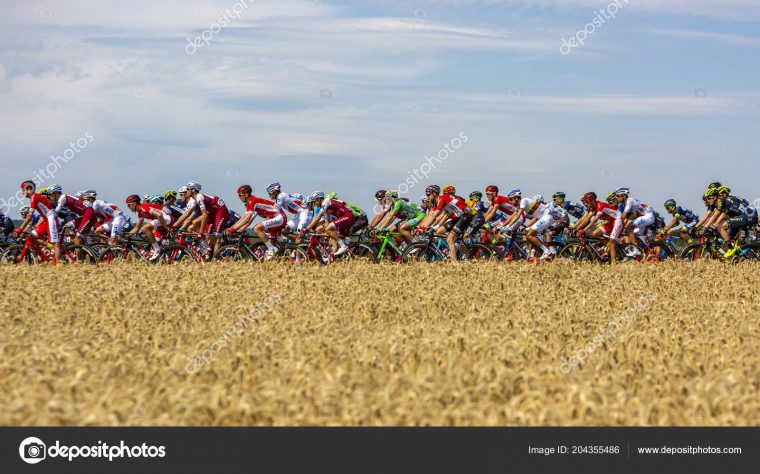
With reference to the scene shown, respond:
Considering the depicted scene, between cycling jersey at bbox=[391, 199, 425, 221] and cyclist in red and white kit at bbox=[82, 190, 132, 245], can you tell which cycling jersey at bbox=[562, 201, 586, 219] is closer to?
cycling jersey at bbox=[391, 199, 425, 221]

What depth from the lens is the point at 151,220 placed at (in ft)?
79.3

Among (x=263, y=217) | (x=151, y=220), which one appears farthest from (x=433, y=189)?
(x=151, y=220)

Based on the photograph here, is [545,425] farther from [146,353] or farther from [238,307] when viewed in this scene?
[238,307]

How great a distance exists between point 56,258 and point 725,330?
15.0 metres

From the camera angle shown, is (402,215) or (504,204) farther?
(504,204)

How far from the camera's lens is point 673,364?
983cm

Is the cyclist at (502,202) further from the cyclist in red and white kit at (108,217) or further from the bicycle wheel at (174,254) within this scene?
the cyclist in red and white kit at (108,217)

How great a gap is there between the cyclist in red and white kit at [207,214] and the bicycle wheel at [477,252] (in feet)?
18.8

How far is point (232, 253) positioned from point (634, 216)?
10.0 m

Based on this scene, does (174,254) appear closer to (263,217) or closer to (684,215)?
(263,217)

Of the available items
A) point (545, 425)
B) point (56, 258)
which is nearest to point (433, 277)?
point (56, 258)

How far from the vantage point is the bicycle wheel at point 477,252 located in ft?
79.3

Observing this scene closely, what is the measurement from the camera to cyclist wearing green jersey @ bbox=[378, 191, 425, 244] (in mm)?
24344

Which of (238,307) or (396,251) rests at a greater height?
(396,251)
